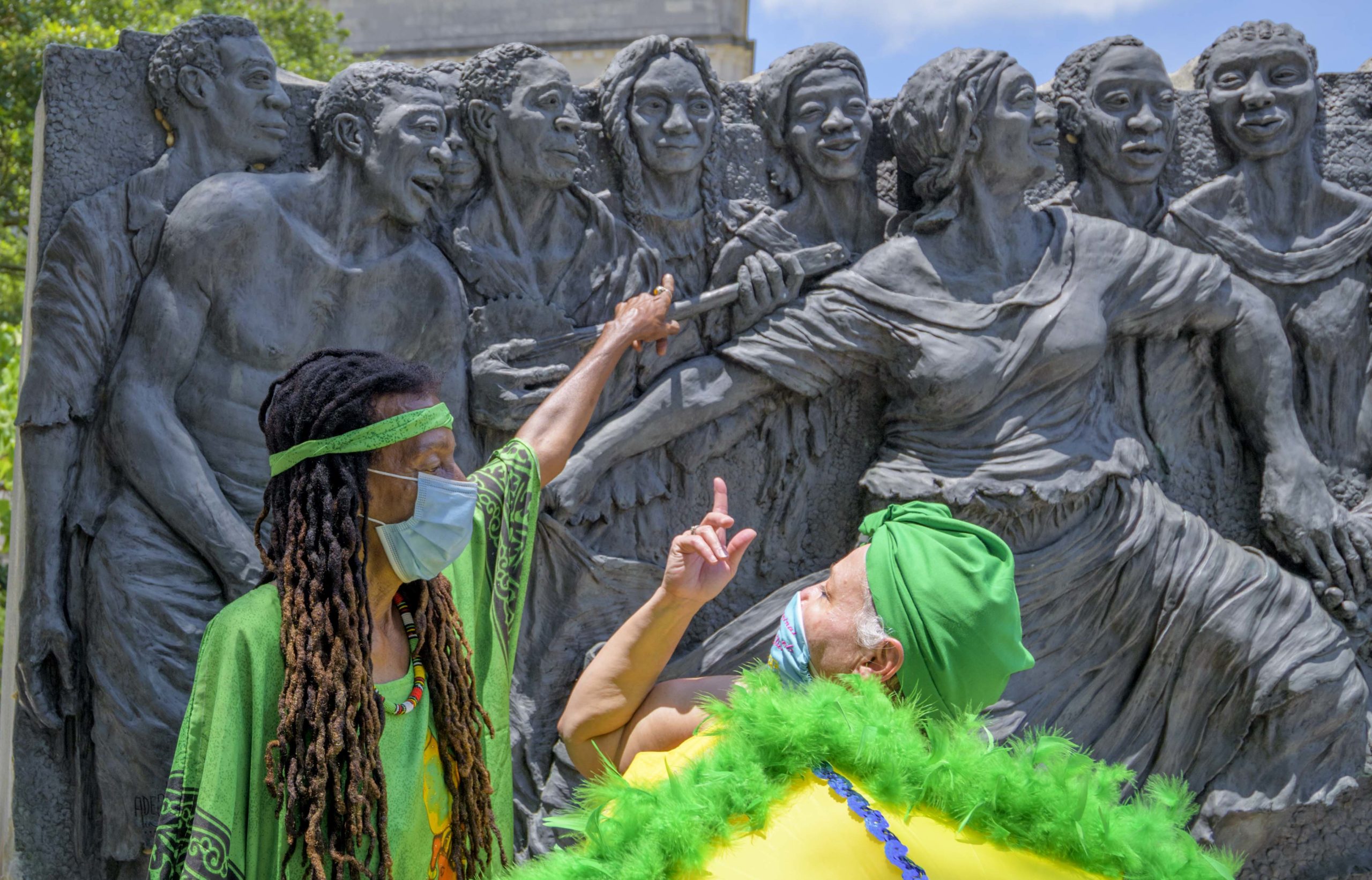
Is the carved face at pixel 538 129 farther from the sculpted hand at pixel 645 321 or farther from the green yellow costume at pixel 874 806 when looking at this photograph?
the green yellow costume at pixel 874 806

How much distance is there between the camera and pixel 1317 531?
4.61m

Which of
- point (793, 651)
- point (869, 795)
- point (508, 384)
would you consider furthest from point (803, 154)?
point (869, 795)

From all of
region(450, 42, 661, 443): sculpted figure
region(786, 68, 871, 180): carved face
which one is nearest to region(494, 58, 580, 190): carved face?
region(450, 42, 661, 443): sculpted figure

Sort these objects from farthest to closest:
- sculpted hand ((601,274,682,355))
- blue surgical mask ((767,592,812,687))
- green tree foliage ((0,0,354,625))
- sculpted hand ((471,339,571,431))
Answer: green tree foliage ((0,0,354,625))
sculpted hand ((471,339,571,431))
sculpted hand ((601,274,682,355))
blue surgical mask ((767,592,812,687))

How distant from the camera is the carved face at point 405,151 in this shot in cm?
403

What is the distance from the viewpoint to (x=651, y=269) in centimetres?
441

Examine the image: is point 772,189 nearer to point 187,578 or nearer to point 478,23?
point 187,578

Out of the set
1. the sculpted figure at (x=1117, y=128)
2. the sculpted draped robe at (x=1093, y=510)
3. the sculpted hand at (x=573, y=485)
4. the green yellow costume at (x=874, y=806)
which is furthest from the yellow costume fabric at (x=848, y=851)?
the sculpted figure at (x=1117, y=128)

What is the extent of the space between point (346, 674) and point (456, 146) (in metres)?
2.22

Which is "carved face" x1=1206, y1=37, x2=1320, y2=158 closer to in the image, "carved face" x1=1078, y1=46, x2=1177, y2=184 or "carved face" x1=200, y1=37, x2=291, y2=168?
"carved face" x1=1078, y1=46, x2=1177, y2=184

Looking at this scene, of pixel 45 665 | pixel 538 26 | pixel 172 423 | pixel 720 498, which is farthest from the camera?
pixel 538 26

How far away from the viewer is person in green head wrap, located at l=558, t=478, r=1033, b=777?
6.89ft

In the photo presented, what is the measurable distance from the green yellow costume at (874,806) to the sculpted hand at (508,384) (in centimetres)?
222

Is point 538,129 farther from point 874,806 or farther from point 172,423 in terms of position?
point 874,806
